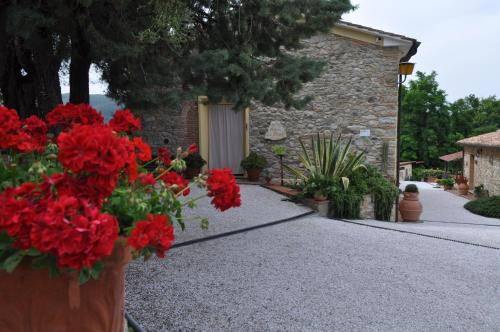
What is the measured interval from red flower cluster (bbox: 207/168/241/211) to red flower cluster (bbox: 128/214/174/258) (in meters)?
0.48

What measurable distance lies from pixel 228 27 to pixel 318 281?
8.87ft

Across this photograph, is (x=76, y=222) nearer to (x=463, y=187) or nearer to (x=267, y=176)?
(x=267, y=176)

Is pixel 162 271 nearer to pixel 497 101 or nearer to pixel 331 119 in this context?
pixel 331 119

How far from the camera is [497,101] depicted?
37469 millimetres

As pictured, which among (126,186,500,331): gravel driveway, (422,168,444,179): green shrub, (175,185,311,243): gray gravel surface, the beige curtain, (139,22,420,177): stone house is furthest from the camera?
(422,168,444,179): green shrub

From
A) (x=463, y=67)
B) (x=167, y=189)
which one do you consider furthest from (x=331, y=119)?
(x=463, y=67)

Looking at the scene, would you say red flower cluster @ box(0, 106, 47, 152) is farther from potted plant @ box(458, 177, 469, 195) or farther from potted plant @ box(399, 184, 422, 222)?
potted plant @ box(458, 177, 469, 195)

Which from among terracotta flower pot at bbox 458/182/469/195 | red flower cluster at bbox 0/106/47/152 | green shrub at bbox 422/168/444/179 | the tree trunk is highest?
the tree trunk

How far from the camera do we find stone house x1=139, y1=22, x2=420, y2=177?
941 centimetres

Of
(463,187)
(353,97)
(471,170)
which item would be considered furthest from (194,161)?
(471,170)

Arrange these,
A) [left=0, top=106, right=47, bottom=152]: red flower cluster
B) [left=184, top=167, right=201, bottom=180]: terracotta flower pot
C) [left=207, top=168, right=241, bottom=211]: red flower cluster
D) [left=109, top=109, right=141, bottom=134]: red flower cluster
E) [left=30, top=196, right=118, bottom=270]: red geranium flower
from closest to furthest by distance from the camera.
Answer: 1. [left=30, top=196, right=118, bottom=270]: red geranium flower
2. [left=0, top=106, right=47, bottom=152]: red flower cluster
3. [left=207, top=168, right=241, bottom=211]: red flower cluster
4. [left=109, top=109, right=141, bottom=134]: red flower cluster
5. [left=184, top=167, right=201, bottom=180]: terracotta flower pot

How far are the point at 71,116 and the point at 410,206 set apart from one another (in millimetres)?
8500

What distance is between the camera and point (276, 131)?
32.9 feet

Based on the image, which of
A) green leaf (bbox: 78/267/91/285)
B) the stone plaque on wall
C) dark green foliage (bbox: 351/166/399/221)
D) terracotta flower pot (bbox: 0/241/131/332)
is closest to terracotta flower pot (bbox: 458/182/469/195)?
dark green foliage (bbox: 351/166/399/221)
